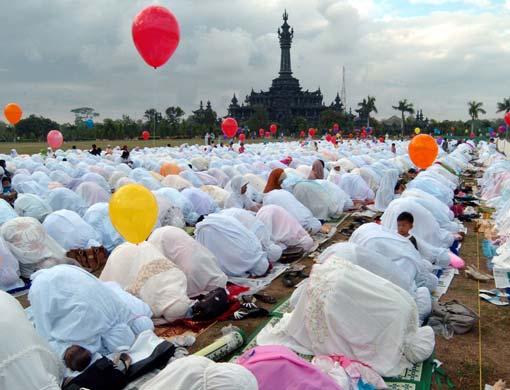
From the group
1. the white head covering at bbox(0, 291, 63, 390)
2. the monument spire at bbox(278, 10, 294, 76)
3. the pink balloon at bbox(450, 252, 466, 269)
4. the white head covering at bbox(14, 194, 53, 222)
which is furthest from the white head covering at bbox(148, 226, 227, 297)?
the monument spire at bbox(278, 10, 294, 76)

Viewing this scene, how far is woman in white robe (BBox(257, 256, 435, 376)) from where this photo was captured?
3119 mm

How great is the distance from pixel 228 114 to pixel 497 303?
5108 cm

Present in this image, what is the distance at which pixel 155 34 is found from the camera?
6543 mm

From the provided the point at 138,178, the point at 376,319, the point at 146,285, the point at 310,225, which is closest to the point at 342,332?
the point at 376,319

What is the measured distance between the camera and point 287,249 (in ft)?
19.4

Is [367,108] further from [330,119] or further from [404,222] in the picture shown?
[404,222]

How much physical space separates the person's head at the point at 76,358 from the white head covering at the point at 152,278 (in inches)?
38.9

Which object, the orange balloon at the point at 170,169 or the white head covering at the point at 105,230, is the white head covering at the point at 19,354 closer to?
the white head covering at the point at 105,230

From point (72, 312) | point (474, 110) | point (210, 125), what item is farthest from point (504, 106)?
point (72, 312)

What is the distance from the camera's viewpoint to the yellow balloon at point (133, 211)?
4027mm

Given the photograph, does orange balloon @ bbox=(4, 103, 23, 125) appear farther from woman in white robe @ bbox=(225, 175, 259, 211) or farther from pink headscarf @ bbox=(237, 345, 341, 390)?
pink headscarf @ bbox=(237, 345, 341, 390)

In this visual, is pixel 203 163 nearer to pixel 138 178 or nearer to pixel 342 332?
pixel 138 178

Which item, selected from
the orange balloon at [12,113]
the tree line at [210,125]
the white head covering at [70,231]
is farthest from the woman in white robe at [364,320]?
the tree line at [210,125]

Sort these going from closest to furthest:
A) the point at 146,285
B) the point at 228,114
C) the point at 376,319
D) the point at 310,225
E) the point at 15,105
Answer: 1. the point at 376,319
2. the point at 146,285
3. the point at 310,225
4. the point at 15,105
5. the point at 228,114
